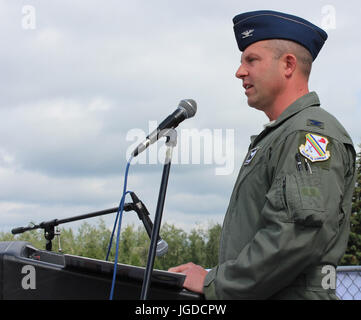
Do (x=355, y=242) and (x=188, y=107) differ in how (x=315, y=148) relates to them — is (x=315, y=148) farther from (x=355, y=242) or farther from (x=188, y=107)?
(x=355, y=242)

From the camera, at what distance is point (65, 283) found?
2.10 m

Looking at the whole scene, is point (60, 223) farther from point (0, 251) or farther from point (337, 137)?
point (337, 137)

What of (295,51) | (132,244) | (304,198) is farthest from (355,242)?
(304,198)

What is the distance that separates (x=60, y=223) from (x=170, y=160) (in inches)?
95.2

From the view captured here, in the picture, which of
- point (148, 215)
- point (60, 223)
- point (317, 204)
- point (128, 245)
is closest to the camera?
point (317, 204)

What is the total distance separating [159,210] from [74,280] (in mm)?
495

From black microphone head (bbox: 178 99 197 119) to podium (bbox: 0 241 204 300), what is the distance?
1.95ft

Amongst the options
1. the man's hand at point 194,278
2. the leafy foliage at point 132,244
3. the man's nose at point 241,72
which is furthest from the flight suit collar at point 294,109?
the leafy foliage at point 132,244

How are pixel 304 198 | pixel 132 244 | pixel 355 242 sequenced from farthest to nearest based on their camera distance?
pixel 355 242 < pixel 132 244 < pixel 304 198

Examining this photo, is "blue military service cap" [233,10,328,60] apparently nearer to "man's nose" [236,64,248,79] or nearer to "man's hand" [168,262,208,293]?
"man's nose" [236,64,248,79]

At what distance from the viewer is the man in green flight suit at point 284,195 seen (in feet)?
5.78

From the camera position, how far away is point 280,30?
2.26 metres

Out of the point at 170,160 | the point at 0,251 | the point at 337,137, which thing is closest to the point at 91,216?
the point at 0,251

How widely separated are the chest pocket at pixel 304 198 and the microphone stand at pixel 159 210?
1.35ft
